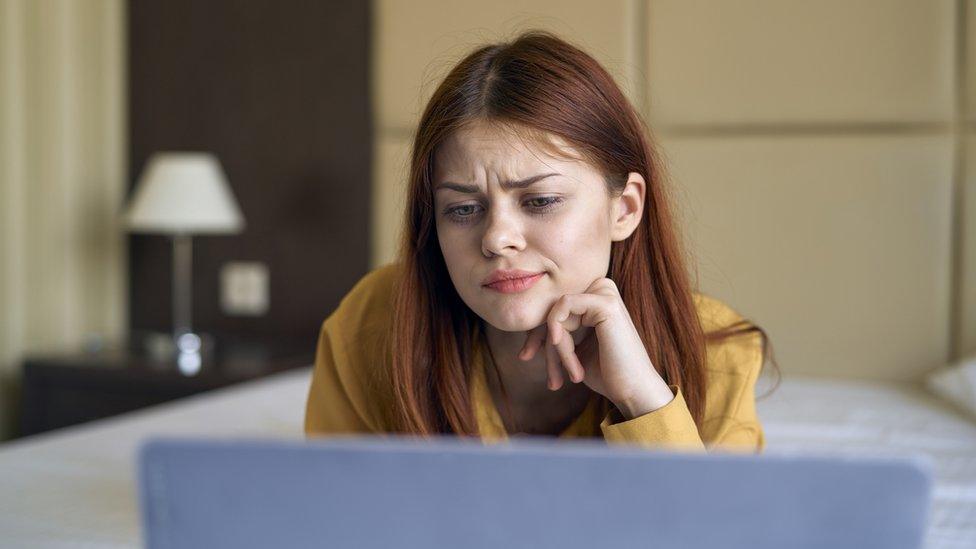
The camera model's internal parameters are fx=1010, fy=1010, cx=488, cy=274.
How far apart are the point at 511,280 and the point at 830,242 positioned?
4.62 ft

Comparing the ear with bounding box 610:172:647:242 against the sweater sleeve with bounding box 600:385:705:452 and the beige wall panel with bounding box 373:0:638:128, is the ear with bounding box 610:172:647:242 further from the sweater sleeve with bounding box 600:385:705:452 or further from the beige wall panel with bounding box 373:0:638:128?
the beige wall panel with bounding box 373:0:638:128

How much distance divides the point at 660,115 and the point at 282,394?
108cm

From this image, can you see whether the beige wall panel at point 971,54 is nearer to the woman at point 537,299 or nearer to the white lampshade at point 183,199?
the woman at point 537,299

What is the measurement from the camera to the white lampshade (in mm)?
2592

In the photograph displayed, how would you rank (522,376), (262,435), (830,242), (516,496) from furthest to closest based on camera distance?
(830,242), (262,435), (522,376), (516,496)

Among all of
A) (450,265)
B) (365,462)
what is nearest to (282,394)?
(450,265)

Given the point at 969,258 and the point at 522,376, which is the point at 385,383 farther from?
the point at 969,258

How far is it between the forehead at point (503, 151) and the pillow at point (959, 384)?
46.0 inches

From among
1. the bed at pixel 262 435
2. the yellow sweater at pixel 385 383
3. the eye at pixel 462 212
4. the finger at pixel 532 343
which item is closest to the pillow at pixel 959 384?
the bed at pixel 262 435

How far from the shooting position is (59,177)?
284 cm

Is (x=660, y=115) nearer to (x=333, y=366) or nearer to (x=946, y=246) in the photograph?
(x=946, y=246)

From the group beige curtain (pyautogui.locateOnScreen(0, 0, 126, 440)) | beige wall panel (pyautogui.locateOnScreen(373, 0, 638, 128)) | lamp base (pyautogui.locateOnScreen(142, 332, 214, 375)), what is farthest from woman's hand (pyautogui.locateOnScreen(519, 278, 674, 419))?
beige curtain (pyautogui.locateOnScreen(0, 0, 126, 440))

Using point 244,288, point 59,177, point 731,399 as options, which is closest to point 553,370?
point 731,399

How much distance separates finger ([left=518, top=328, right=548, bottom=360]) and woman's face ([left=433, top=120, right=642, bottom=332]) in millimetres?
33
